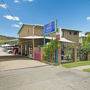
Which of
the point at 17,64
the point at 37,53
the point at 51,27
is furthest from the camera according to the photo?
the point at 37,53

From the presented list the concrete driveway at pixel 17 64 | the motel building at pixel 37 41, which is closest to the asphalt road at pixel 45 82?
the concrete driveway at pixel 17 64

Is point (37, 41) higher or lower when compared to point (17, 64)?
higher

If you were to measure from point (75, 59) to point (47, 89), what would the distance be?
28.2 ft

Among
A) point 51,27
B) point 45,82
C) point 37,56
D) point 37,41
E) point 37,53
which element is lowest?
point 45,82

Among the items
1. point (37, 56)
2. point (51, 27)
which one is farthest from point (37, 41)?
point (51, 27)

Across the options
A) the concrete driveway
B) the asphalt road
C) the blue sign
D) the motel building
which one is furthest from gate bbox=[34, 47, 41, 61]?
the asphalt road

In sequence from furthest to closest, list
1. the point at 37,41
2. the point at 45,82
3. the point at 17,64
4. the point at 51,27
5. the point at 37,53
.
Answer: the point at 37,41
the point at 37,53
the point at 51,27
the point at 17,64
the point at 45,82

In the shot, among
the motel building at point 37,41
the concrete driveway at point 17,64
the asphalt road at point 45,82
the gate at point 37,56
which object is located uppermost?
the motel building at point 37,41

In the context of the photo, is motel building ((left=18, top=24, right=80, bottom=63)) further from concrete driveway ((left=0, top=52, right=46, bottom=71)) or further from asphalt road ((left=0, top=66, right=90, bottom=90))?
asphalt road ((left=0, top=66, right=90, bottom=90))

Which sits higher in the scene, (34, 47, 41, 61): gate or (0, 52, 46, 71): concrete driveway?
(34, 47, 41, 61): gate

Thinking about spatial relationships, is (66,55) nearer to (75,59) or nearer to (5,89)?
(75,59)

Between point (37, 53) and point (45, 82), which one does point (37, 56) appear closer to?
point (37, 53)

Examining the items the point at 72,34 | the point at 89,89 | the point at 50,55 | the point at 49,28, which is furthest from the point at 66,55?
the point at 72,34

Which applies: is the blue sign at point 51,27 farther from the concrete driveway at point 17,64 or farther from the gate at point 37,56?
the concrete driveway at point 17,64
